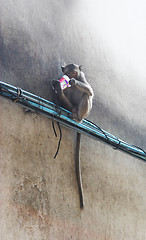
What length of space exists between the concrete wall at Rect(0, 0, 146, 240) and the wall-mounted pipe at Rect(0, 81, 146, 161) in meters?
0.33

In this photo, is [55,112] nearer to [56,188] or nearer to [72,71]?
[72,71]

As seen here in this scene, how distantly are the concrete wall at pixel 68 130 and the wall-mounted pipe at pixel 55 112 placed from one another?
329 mm

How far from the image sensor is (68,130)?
5.62 meters

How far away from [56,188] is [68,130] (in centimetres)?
96

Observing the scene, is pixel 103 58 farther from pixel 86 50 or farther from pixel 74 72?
pixel 74 72

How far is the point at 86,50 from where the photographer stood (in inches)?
249

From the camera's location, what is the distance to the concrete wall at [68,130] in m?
4.77

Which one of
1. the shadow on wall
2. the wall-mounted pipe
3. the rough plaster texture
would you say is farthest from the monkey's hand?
the rough plaster texture

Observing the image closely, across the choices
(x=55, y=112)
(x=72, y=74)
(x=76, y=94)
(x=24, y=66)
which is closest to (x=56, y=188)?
(x=55, y=112)

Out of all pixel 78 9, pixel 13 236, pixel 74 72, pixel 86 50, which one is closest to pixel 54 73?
pixel 74 72

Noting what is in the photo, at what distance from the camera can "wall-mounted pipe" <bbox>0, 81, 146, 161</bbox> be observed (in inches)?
175

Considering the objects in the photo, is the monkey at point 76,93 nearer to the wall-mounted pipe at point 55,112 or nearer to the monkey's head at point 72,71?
the monkey's head at point 72,71

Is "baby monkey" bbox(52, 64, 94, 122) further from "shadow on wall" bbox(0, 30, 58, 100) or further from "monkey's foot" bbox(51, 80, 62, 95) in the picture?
"shadow on wall" bbox(0, 30, 58, 100)

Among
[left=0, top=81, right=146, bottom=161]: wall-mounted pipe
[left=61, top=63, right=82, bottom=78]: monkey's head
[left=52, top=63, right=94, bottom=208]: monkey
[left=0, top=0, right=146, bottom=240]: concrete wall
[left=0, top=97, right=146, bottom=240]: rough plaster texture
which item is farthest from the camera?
[left=61, top=63, right=82, bottom=78]: monkey's head
